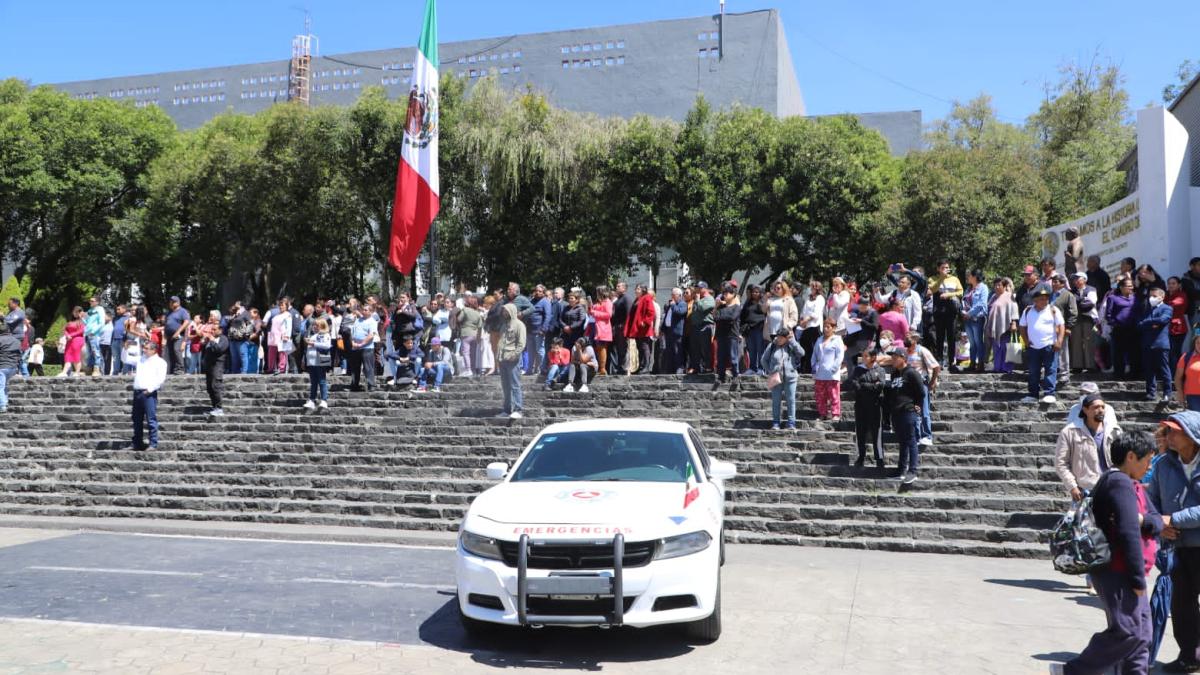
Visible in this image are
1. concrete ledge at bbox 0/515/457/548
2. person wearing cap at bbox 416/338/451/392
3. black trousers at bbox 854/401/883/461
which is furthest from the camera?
person wearing cap at bbox 416/338/451/392

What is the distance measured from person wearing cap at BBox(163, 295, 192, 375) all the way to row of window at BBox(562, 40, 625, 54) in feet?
102

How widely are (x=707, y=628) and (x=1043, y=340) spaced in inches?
365

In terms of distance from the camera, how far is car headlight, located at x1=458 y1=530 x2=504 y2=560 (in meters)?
6.52

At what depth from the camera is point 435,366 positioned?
18.4 m

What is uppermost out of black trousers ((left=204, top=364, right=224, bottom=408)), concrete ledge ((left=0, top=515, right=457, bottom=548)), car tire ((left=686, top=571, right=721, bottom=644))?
black trousers ((left=204, top=364, right=224, bottom=408))

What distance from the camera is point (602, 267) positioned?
103ft

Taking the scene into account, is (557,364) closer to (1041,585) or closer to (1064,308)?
(1064,308)

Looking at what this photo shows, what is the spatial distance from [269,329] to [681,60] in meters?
30.2

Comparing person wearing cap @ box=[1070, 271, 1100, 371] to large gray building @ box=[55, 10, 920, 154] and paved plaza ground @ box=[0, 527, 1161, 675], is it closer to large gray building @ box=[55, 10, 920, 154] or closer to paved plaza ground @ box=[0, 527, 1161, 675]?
paved plaza ground @ box=[0, 527, 1161, 675]

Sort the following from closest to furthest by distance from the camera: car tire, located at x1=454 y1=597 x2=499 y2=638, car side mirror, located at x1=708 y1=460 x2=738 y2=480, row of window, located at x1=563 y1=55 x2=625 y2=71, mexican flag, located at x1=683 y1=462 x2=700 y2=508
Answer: car tire, located at x1=454 y1=597 x2=499 y2=638, mexican flag, located at x1=683 y1=462 x2=700 y2=508, car side mirror, located at x1=708 y1=460 x2=738 y2=480, row of window, located at x1=563 y1=55 x2=625 y2=71

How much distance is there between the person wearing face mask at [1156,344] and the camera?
44.0 feet

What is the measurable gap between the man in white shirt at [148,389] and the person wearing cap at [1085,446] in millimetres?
13129

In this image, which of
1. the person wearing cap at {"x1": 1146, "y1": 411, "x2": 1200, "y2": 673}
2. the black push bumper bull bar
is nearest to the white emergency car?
the black push bumper bull bar

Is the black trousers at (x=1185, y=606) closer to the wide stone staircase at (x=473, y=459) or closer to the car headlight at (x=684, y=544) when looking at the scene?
the car headlight at (x=684, y=544)
